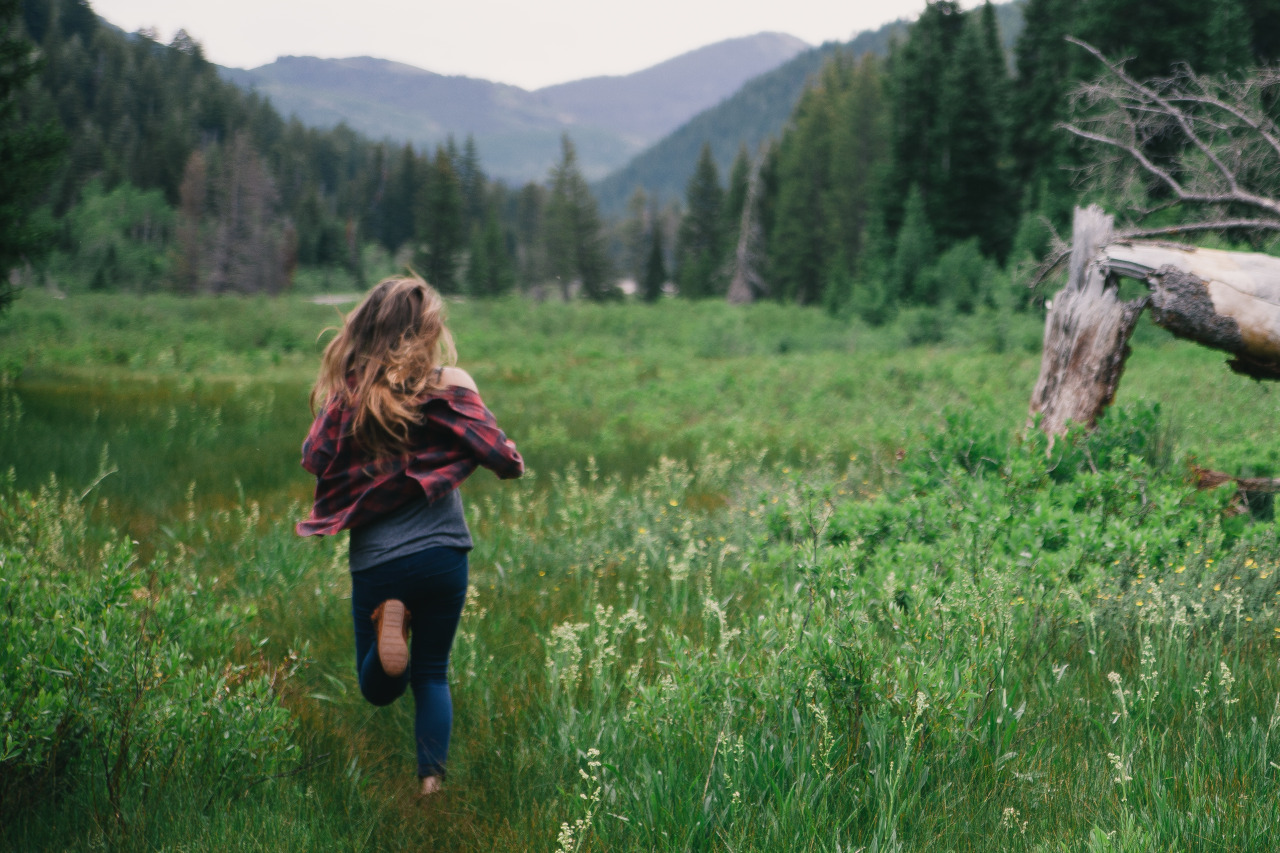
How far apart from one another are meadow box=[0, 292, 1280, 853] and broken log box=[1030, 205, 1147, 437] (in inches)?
13.6

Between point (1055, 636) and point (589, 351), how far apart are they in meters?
23.4

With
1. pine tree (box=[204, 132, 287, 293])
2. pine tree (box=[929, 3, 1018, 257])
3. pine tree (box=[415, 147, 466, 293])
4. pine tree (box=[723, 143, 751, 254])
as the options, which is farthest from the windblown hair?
pine tree (box=[204, 132, 287, 293])

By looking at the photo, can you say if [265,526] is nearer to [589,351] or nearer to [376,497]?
[376,497]

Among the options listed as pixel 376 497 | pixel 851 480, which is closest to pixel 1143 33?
pixel 851 480

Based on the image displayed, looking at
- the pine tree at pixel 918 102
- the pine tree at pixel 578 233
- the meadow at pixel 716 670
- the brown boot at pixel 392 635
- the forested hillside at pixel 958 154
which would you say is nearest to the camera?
the meadow at pixel 716 670

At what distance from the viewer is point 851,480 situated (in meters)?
7.39

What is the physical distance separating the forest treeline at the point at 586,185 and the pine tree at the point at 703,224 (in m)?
0.26

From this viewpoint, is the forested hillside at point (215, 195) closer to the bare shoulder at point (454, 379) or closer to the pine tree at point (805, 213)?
the pine tree at point (805, 213)

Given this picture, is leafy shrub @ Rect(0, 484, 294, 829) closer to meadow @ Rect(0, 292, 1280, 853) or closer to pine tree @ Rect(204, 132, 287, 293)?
meadow @ Rect(0, 292, 1280, 853)

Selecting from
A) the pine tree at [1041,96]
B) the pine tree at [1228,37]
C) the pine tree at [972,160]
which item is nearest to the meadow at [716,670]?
the pine tree at [1228,37]

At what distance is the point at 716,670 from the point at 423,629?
44.1 inches

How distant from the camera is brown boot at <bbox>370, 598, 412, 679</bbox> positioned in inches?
105

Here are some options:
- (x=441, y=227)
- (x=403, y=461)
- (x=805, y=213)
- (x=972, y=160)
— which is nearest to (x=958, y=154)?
(x=972, y=160)

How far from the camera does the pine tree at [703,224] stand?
68.4m
